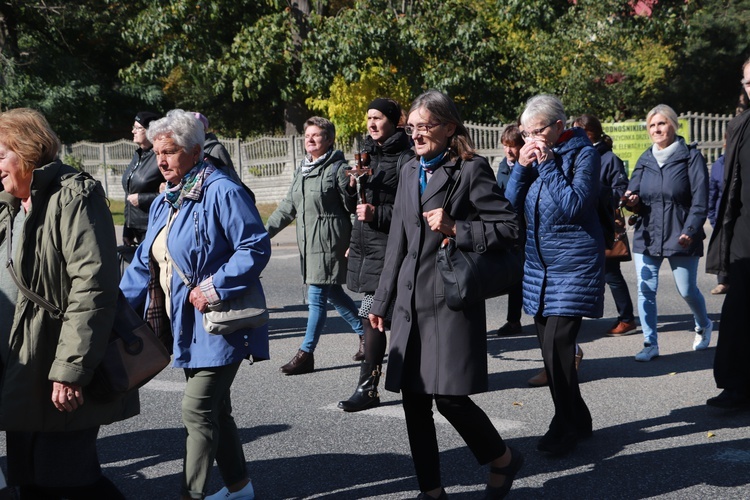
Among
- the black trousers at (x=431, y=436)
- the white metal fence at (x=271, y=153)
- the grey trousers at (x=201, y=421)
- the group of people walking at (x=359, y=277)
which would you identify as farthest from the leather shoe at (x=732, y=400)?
the white metal fence at (x=271, y=153)

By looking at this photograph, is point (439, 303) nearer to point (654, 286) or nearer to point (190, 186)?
point (190, 186)

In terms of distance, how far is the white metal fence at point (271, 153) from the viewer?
19.7 metres

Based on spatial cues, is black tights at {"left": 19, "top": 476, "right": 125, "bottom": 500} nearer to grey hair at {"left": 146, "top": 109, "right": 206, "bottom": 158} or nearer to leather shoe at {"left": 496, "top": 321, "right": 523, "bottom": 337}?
grey hair at {"left": 146, "top": 109, "right": 206, "bottom": 158}

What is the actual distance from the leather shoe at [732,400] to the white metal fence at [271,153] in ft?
36.6

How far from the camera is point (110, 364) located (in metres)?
3.40

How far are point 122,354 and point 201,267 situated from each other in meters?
0.62

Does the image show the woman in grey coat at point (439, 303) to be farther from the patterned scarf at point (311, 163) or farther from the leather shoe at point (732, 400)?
the patterned scarf at point (311, 163)

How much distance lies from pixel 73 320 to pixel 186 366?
2.30ft

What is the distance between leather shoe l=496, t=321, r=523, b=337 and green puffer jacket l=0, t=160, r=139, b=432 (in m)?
5.20

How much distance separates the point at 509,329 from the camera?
8.22m

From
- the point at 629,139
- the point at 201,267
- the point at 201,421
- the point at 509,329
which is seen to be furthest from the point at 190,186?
the point at 629,139

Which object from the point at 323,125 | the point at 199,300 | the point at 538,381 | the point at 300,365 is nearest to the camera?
the point at 199,300

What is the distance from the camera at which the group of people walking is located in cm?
337

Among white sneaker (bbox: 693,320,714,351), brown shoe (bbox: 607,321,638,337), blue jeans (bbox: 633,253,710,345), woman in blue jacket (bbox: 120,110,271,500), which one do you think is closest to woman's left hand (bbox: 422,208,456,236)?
woman in blue jacket (bbox: 120,110,271,500)
